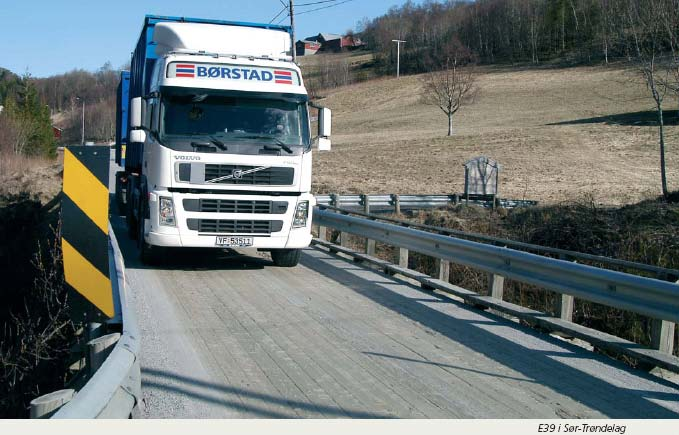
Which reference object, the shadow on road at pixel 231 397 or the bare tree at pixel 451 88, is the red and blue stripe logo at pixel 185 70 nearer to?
the shadow on road at pixel 231 397

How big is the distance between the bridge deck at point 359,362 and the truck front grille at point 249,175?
1692 millimetres

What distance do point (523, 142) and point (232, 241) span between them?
135ft

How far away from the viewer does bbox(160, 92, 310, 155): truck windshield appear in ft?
35.3

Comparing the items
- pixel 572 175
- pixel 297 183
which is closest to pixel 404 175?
pixel 572 175

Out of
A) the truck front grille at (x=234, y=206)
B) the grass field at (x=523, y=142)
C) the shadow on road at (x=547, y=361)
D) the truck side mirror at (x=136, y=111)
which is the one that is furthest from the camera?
the grass field at (x=523, y=142)

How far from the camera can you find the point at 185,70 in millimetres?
11086

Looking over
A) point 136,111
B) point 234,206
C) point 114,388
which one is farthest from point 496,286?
point 114,388

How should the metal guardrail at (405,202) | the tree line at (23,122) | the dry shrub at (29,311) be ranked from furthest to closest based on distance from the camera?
the tree line at (23,122) → the metal guardrail at (405,202) → the dry shrub at (29,311)

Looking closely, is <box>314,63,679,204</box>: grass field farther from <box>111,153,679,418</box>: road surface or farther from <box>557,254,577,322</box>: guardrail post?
<box>111,153,679,418</box>: road surface

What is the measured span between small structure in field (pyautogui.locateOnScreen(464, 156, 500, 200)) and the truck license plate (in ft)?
58.9

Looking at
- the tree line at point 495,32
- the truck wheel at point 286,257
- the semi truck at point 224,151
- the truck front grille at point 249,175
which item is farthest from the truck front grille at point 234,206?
the tree line at point 495,32

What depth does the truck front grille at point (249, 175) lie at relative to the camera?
1075cm

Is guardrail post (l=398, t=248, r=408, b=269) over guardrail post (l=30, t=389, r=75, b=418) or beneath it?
beneath

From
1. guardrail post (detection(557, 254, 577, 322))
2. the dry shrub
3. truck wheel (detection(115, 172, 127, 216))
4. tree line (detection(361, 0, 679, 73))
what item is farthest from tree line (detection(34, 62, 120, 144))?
guardrail post (detection(557, 254, 577, 322))
